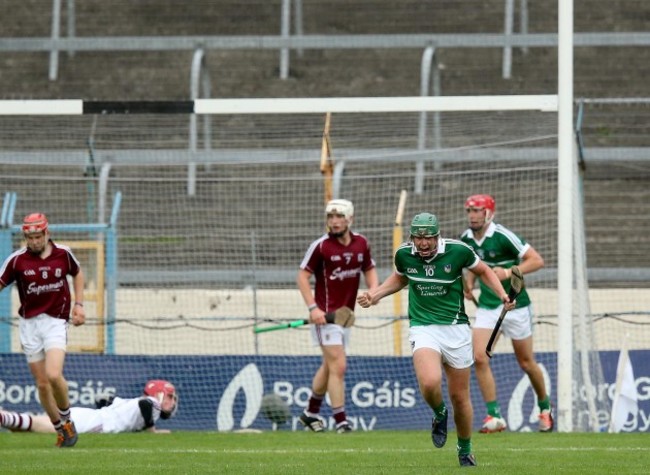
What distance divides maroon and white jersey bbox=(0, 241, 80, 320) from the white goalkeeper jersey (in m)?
1.82

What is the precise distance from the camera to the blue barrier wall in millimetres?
15180

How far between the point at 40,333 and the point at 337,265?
119 inches

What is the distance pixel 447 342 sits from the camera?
31.9 ft

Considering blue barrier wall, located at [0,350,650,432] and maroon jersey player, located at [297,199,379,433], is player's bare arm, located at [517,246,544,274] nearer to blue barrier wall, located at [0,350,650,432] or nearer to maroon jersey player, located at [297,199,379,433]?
maroon jersey player, located at [297,199,379,433]

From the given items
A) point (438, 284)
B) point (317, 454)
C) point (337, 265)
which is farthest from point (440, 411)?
point (337, 265)

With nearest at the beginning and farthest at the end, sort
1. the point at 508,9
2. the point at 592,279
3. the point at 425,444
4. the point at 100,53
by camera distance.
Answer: the point at 425,444 → the point at 592,279 → the point at 508,9 → the point at 100,53

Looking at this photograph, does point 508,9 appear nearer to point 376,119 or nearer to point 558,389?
point 376,119

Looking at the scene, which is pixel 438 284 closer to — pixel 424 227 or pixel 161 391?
pixel 424 227

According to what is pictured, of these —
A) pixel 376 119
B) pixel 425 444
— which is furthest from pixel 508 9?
pixel 425 444

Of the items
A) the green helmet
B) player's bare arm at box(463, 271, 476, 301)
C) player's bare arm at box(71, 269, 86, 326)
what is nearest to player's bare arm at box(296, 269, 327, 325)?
player's bare arm at box(463, 271, 476, 301)

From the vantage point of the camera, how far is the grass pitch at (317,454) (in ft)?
31.5

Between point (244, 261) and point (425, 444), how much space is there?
6565 mm

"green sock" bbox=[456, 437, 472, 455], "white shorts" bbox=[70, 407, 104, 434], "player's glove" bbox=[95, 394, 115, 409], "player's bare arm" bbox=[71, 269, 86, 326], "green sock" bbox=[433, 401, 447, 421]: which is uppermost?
"player's bare arm" bbox=[71, 269, 86, 326]

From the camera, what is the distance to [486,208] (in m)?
13.3
